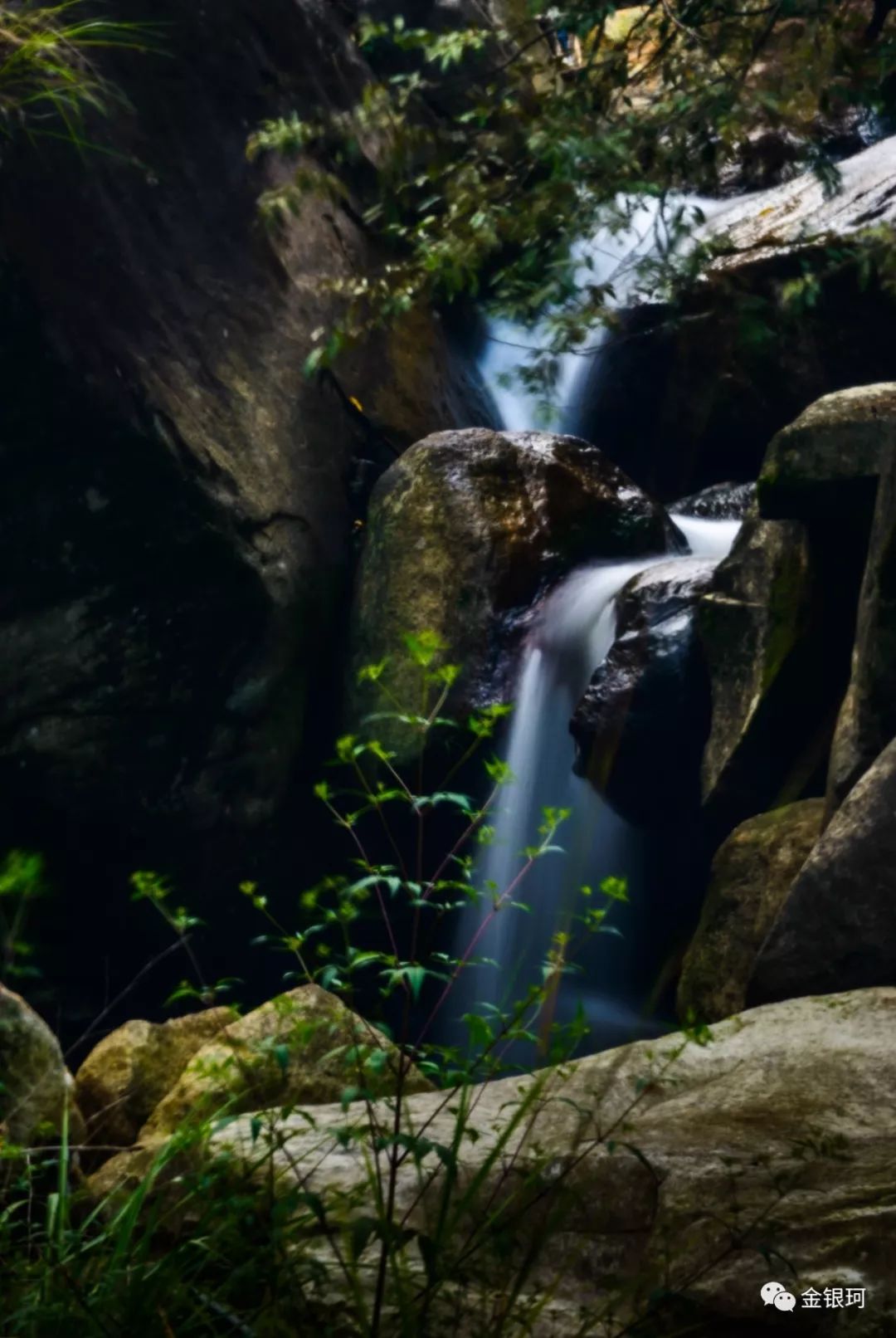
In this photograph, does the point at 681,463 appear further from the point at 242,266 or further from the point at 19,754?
the point at 19,754

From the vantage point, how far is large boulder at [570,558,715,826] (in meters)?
5.49

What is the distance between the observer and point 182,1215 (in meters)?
2.33

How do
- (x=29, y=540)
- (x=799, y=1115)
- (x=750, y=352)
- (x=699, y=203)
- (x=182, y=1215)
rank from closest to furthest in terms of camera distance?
1. (x=182, y=1215)
2. (x=799, y=1115)
3. (x=29, y=540)
4. (x=750, y=352)
5. (x=699, y=203)

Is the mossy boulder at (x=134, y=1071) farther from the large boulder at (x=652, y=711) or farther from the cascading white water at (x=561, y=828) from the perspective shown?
the large boulder at (x=652, y=711)

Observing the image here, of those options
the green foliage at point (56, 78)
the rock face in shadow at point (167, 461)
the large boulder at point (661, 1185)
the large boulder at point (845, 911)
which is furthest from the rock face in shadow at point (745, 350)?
the large boulder at point (661, 1185)

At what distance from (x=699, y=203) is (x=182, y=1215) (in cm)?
879

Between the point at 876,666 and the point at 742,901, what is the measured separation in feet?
3.53

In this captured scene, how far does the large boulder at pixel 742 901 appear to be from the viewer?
453 centimetres

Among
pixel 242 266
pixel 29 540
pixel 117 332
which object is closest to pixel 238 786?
pixel 29 540

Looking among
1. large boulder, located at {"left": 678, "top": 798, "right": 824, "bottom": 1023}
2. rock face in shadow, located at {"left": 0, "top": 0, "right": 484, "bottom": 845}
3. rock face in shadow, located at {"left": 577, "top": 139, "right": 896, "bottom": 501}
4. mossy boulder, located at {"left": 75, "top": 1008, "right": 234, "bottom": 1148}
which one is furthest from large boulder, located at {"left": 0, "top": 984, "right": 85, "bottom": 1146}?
rock face in shadow, located at {"left": 577, "top": 139, "right": 896, "bottom": 501}

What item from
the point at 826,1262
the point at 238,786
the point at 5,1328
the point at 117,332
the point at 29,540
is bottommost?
the point at 238,786

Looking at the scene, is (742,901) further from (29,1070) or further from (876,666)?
(29,1070)

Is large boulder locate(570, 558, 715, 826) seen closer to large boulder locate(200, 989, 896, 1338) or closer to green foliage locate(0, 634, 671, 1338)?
large boulder locate(200, 989, 896, 1338)

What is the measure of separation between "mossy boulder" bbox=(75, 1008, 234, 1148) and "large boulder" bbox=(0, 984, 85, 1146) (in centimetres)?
42
